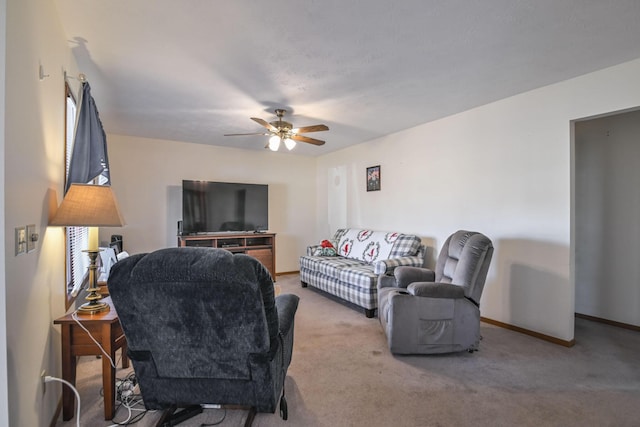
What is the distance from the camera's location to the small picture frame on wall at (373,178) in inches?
192

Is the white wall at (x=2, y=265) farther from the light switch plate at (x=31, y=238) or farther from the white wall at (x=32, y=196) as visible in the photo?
the light switch plate at (x=31, y=238)

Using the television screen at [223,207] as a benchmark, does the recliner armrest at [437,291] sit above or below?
below

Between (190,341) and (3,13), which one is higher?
(3,13)

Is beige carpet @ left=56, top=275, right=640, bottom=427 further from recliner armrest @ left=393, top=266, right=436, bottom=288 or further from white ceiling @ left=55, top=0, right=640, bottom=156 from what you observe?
white ceiling @ left=55, top=0, right=640, bottom=156

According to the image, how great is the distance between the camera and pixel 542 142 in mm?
2969

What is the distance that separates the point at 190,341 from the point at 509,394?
6.75 feet

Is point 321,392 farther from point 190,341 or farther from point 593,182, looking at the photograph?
point 593,182

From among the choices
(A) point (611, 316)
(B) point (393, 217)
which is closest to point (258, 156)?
(B) point (393, 217)

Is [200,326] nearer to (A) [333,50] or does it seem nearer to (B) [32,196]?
(B) [32,196]

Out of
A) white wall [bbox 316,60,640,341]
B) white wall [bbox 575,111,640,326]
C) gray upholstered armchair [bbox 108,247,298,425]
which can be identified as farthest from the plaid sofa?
gray upholstered armchair [bbox 108,247,298,425]

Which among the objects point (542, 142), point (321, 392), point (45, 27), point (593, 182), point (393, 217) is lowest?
point (321, 392)

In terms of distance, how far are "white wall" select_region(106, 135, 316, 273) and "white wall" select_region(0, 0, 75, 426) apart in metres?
2.96

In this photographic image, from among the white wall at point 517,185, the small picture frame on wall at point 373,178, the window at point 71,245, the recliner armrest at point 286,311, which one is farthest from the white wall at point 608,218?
the window at point 71,245

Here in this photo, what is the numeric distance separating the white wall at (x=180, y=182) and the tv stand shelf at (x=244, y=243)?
1.64 feet
